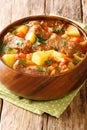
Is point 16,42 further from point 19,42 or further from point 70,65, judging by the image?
point 70,65

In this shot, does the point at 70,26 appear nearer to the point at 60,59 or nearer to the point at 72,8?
the point at 60,59

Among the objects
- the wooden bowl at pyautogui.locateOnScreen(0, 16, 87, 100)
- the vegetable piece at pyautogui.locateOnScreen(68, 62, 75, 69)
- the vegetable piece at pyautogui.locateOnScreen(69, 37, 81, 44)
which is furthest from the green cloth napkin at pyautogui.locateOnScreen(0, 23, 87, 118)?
the vegetable piece at pyautogui.locateOnScreen(69, 37, 81, 44)

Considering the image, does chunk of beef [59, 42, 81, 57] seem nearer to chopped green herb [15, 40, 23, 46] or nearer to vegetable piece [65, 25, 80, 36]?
vegetable piece [65, 25, 80, 36]

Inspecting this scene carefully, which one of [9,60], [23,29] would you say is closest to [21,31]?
[23,29]

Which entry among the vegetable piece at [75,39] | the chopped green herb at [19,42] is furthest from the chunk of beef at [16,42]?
the vegetable piece at [75,39]

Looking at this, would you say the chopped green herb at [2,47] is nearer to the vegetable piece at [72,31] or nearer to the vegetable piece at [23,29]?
the vegetable piece at [23,29]
